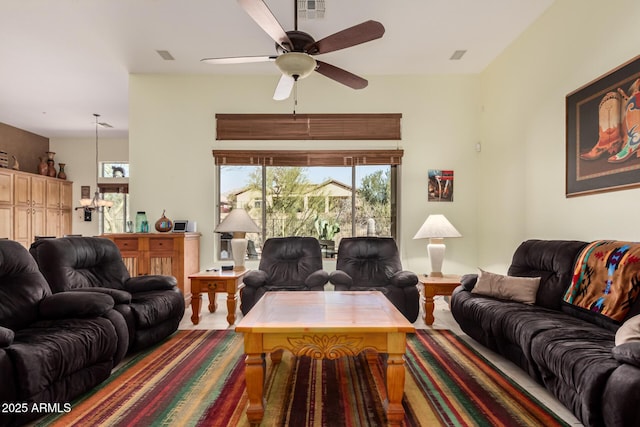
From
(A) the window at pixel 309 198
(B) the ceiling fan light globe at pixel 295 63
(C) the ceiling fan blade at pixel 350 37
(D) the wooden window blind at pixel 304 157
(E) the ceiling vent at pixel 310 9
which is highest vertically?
(E) the ceiling vent at pixel 310 9

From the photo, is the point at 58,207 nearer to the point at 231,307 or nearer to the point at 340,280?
the point at 231,307

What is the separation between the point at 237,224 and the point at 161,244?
115cm

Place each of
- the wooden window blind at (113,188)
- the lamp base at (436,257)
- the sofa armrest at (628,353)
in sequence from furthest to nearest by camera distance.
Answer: the wooden window blind at (113,188) < the lamp base at (436,257) < the sofa armrest at (628,353)

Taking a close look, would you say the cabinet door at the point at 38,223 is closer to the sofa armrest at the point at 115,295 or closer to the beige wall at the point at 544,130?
the sofa armrest at the point at 115,295

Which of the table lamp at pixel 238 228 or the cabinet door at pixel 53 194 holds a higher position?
the cabinet door at pixel 53 194

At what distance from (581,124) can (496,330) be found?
195 cm

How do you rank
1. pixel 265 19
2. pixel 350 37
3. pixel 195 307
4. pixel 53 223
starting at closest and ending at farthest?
pixel 265 19 → pixel 350 37 → pixel 195 307 → pixel 53 223

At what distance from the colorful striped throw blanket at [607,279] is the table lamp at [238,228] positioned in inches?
125

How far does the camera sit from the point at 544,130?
386 centimetres

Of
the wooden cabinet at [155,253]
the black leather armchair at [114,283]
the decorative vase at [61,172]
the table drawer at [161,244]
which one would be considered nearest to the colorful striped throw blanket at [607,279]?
the black leather armchair at [114,283]

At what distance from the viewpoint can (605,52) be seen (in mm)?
3014

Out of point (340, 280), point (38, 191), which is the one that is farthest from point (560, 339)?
point (38, 191)

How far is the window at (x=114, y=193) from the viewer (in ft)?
28.9

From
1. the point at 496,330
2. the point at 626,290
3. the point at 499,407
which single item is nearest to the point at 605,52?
the point at 626,290
